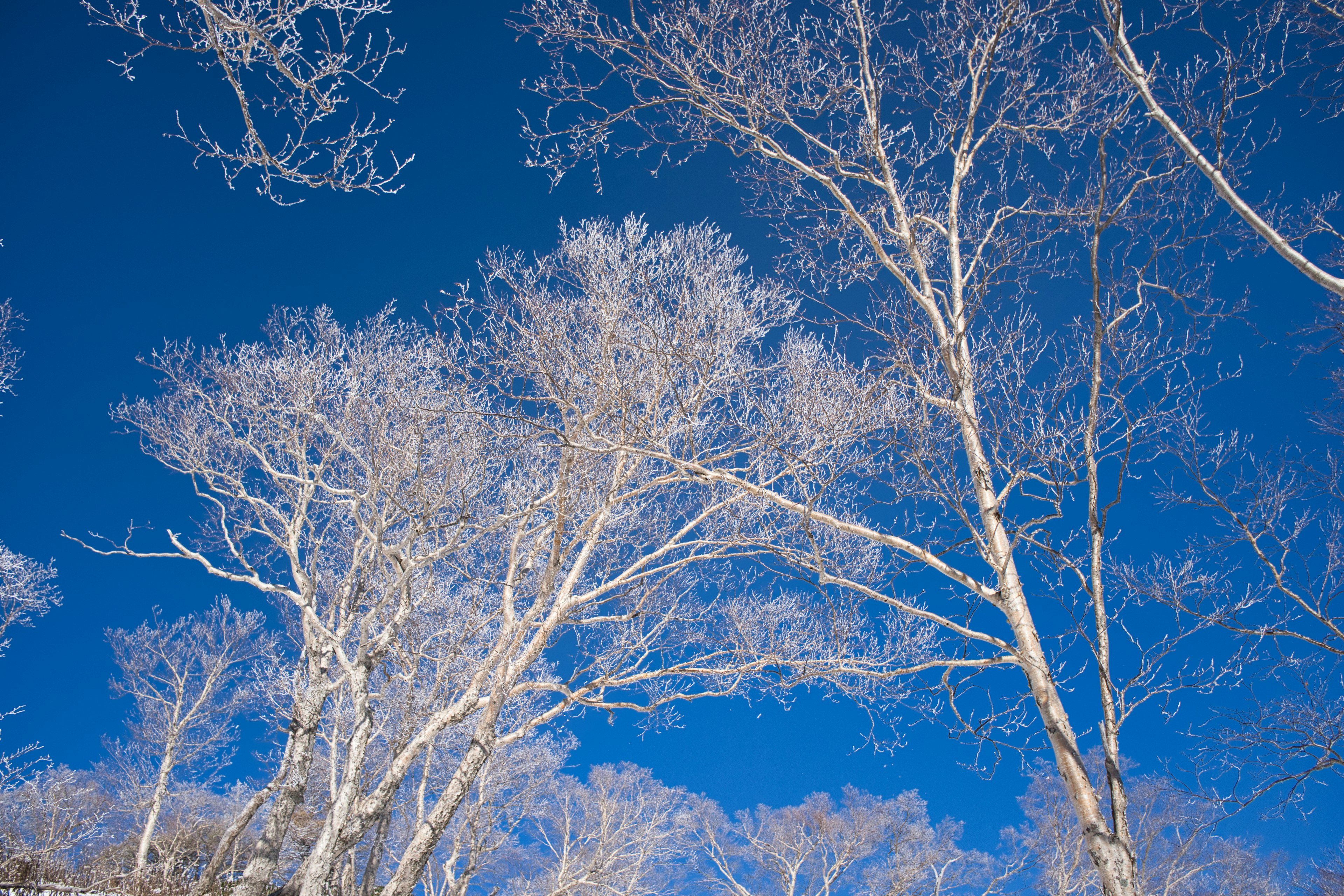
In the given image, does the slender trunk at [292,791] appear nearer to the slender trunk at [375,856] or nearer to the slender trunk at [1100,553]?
the slender trunk at [375,856]

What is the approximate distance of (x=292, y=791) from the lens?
24.3 feet

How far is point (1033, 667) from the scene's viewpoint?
10.7 ft

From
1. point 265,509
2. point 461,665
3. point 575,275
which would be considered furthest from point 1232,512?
point 265,509

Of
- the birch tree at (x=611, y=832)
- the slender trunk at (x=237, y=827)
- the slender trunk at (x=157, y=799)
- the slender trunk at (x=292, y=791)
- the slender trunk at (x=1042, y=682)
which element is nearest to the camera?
the slender trunk at (x=1042, y=682)

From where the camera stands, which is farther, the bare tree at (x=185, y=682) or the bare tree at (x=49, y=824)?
the bare tree at (x=185, y=682)

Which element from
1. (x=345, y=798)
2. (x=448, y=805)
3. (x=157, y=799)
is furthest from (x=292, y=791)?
(x=157, y=799)

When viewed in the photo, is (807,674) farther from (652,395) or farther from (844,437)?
(652,395)

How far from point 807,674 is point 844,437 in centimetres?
212

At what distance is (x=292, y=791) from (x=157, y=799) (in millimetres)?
9725

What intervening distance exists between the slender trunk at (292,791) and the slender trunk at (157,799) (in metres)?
7.40

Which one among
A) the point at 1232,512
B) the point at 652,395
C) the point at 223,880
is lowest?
the point at 223,880

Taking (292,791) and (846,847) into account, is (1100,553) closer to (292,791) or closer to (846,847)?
(292,791)

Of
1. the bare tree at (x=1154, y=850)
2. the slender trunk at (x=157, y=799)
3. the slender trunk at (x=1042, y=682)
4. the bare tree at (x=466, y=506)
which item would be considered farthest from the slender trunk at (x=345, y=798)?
the bare tree at (x=1154, y=850)

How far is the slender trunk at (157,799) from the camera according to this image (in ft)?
42.0
